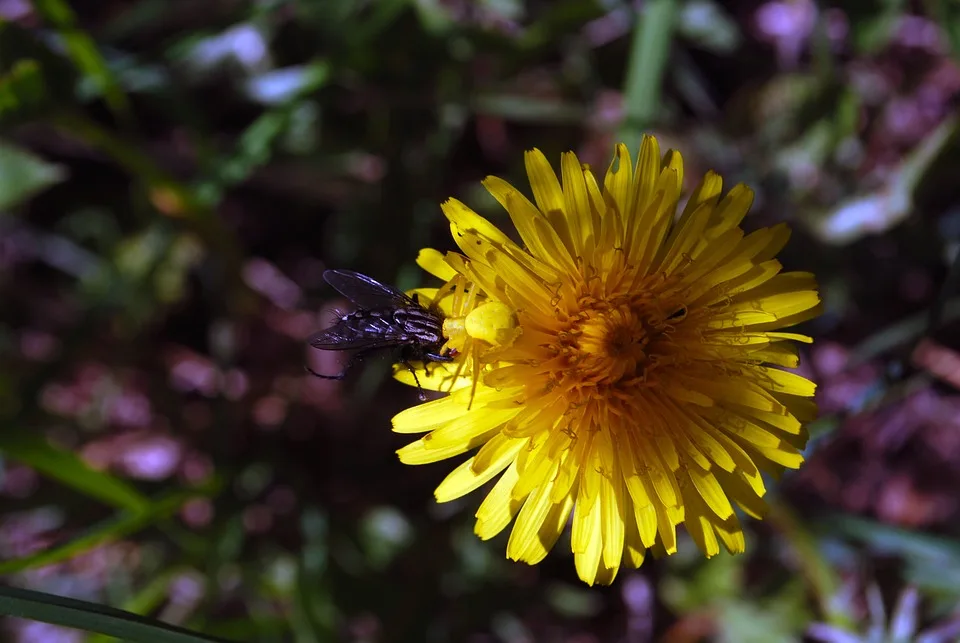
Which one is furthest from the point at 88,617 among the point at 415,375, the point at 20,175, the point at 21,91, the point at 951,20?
the point at 951,20

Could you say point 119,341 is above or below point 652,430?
above

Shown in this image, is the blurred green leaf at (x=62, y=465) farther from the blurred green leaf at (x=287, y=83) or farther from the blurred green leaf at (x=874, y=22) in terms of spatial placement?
the blurred green leaf at (x=874, y=22)

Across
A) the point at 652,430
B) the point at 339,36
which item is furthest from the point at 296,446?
the point at 652,430

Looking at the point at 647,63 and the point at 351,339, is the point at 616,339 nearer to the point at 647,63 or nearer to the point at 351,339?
the point at 351,339

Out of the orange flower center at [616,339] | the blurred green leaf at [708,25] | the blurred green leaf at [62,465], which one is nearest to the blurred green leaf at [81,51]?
the blurred green leaf at [62,465]

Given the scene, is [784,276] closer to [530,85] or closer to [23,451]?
[530,85]
